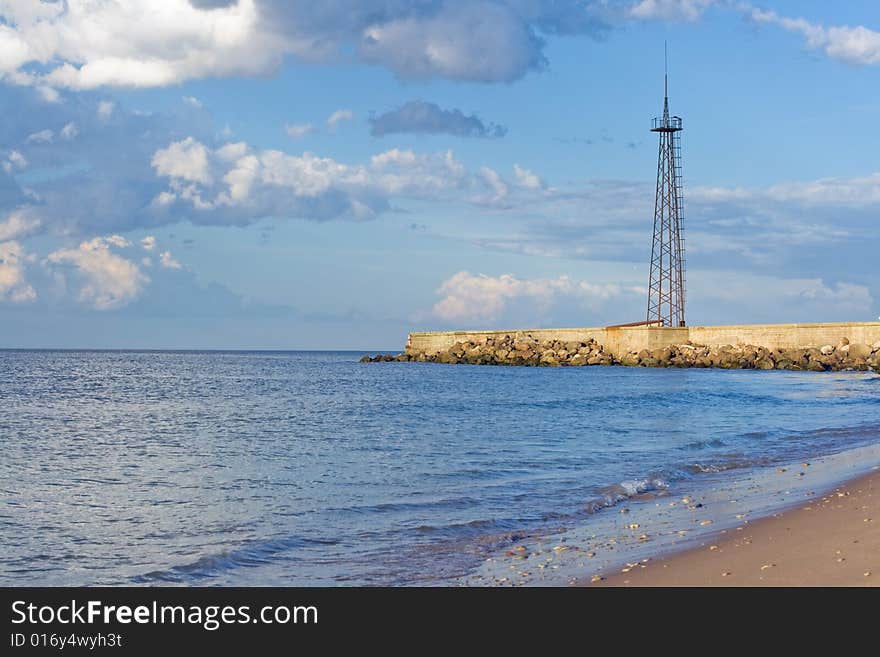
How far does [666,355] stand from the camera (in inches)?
2598

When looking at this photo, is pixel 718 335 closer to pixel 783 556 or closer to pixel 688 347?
pixel 688 347

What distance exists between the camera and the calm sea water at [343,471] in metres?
9.38

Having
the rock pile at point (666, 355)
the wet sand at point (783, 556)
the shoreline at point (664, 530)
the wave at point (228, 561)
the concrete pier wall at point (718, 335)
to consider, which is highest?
the concrete pier wall at point (718, 335)

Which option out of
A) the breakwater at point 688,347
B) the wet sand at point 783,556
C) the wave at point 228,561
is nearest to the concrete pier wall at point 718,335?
the breakwater at point 688,347

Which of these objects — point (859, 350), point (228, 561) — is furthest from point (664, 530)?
point (859, 350)

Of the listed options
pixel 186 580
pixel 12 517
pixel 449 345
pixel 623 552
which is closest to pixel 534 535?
pixel 623 552

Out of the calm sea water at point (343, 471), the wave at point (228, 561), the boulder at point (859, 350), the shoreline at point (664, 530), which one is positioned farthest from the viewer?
the boulder at point (859, 350)

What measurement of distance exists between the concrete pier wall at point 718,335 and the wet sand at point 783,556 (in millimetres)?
54587

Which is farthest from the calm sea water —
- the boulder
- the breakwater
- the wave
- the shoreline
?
the breakwater

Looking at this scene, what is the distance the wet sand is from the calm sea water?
2.15 metres

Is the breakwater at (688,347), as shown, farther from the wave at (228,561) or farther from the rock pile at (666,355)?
the wave at (228,561)

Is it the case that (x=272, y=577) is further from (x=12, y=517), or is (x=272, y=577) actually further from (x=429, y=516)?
(x=12, y=517)

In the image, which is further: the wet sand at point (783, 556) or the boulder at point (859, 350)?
the boulder at point (859, 350)
